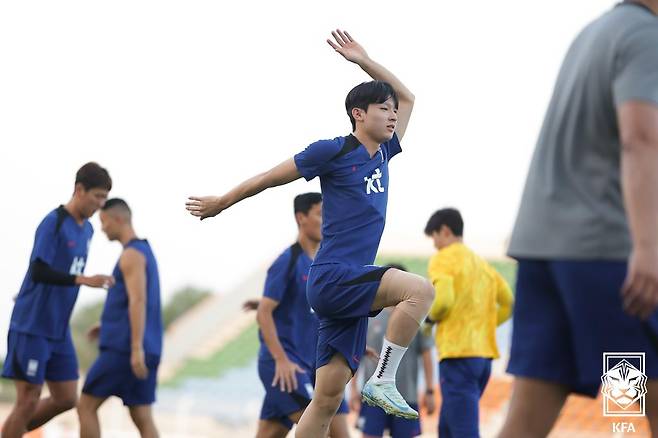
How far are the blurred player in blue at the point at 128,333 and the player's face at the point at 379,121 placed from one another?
3.67 meters

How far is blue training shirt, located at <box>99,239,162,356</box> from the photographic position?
9.76 meters

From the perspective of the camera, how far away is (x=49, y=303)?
9.33 metres

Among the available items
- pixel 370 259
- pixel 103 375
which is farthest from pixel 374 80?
pixel 103 375

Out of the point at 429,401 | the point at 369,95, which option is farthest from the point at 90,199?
the point at 429,401

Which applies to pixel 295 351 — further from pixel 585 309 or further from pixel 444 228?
pixel 585 309

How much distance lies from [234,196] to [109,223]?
13.4 feet

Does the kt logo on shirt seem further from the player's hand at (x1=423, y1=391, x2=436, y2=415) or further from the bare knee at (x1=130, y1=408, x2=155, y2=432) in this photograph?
the player's hand at (x1=423, y1=391, x2=436, y2=415)

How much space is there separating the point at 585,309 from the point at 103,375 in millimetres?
6602

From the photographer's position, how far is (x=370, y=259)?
21.5ft

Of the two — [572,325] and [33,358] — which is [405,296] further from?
[33,358]

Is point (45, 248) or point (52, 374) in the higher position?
point (45, 248)

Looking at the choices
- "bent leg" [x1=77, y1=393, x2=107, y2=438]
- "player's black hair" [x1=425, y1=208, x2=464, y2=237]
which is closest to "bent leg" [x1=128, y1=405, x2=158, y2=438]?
"bent leg" [x1=77, y1=393, x2=107, y2=438]

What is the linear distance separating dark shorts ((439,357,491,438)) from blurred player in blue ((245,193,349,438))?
3.25 ft

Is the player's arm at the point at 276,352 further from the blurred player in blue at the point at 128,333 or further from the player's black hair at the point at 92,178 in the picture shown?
the player's black hair at the point at 92,178
